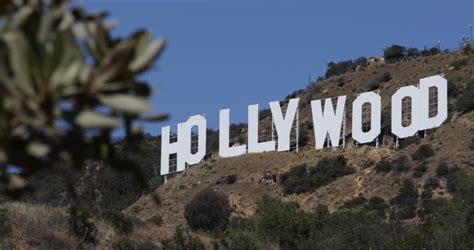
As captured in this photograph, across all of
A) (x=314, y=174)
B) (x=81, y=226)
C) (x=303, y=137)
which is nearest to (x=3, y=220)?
(x=81, y=226)

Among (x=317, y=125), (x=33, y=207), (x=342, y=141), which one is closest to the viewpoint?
(x=33, y=207)

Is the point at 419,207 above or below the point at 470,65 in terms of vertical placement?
below

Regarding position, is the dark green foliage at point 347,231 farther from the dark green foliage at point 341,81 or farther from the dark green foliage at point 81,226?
the dark green foliage at point 341,81

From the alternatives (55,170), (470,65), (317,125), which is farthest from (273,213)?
(55,170)

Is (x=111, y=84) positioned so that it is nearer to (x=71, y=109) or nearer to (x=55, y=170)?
(x=71, y=109)

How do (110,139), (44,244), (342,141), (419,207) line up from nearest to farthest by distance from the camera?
1. (110,139)
2. (44,244)
3. (419,207)
4. (342,141)

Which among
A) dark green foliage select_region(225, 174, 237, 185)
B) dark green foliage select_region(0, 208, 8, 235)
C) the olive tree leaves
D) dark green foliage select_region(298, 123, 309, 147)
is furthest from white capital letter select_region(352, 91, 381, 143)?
the olive tree leaves
